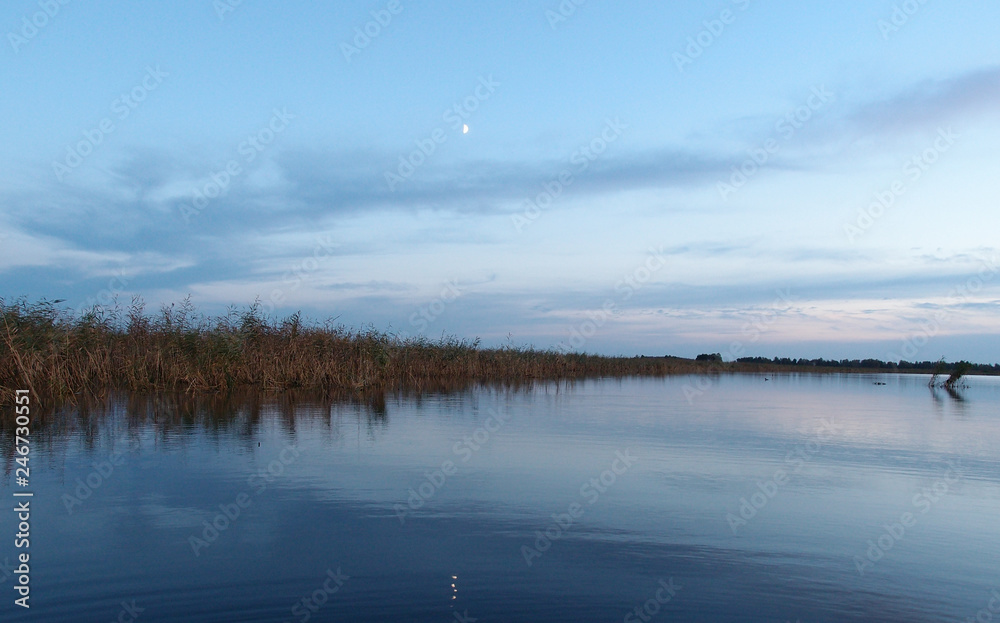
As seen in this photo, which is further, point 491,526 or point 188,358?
point 188,358

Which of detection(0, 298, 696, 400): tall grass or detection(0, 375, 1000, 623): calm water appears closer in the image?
detection(0, 375, 1000, 623): calm water

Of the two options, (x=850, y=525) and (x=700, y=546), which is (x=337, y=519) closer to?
(x=700, y=546)

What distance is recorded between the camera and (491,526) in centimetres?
522

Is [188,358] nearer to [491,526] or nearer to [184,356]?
[184,356]

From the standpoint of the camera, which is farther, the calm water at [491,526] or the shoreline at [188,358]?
the shoreline at [188,358]

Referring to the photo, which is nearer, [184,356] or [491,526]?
[491,526]

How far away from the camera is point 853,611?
3799 mm

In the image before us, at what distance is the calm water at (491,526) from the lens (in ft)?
12.4

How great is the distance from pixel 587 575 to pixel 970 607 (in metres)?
2.10

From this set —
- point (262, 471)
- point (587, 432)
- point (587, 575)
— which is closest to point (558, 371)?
point (587, 432)

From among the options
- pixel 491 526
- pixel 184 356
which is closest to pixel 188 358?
pixel 184 356

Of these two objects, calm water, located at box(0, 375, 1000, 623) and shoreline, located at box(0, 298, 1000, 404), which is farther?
shoreline, located at box(0, 298, 1000, 404)

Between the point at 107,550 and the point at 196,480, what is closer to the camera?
the point at 107,550

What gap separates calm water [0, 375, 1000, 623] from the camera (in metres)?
3.79
